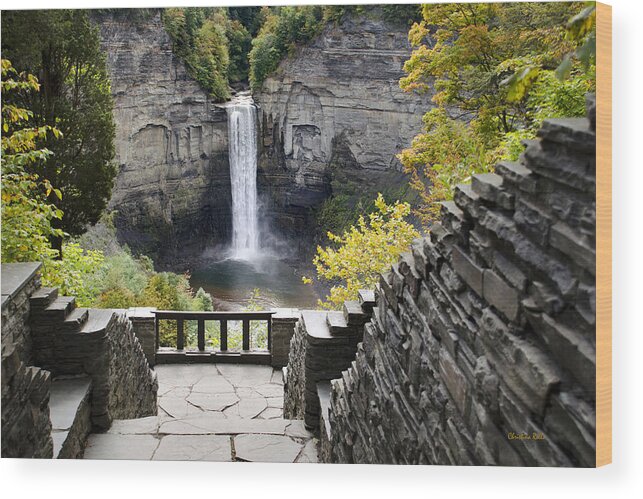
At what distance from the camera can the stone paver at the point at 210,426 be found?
4094mm

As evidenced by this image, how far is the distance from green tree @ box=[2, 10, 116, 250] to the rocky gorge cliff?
12 cm

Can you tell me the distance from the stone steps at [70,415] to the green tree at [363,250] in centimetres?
195

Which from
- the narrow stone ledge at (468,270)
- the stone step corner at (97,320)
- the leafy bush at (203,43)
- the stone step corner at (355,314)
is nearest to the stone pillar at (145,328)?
the stone step corner at (97,320)

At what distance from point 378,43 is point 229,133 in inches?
66.4

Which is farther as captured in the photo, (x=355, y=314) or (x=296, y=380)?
(x=296, y=380)

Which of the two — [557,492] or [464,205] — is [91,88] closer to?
[464,205]

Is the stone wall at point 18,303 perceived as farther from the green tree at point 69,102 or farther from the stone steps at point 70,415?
the green tree at point 69,102

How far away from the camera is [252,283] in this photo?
5500mm

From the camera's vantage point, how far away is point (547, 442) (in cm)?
209

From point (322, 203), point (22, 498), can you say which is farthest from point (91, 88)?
point (22, 498)

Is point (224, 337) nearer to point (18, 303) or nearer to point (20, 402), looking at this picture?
point (18, 303)

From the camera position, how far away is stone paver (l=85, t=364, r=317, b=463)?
4.09 m

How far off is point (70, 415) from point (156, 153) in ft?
7.07

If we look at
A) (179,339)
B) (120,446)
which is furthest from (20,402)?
(179,339)
